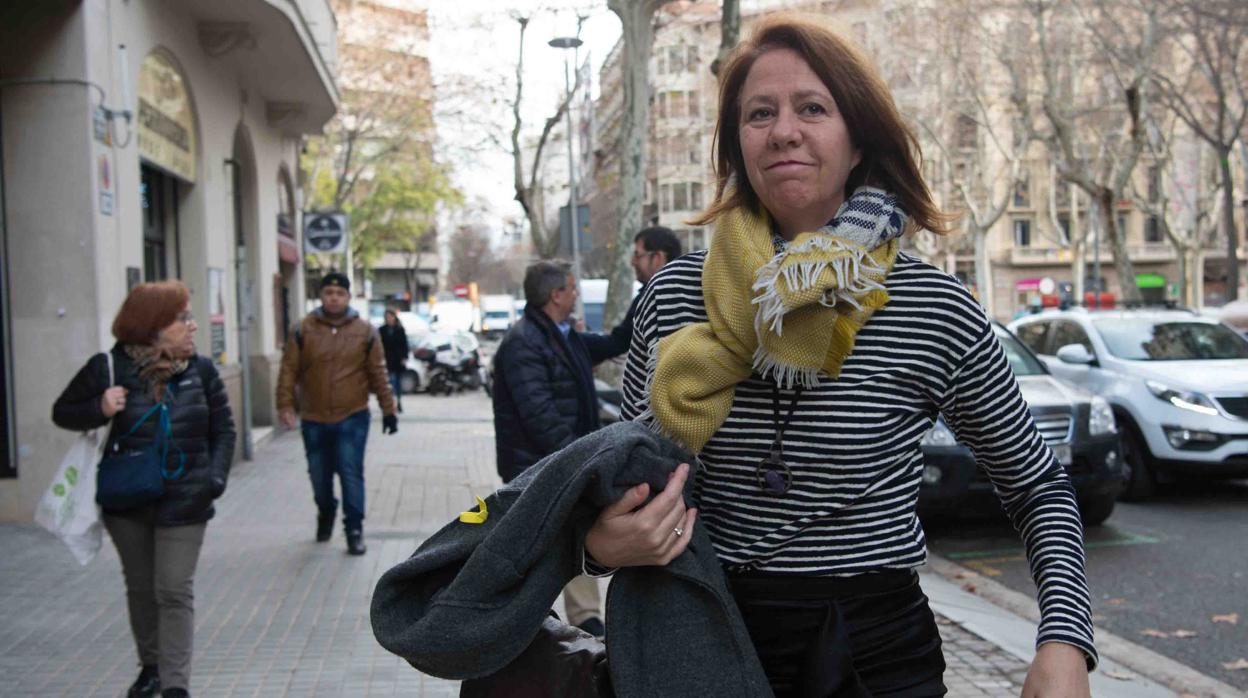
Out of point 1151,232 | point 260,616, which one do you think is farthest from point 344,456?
point 1151,232

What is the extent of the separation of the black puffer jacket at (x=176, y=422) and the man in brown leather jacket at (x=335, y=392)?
3.30m

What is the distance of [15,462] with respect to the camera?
28.3 feet

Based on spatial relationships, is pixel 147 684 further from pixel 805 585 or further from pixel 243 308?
pixel 243 308

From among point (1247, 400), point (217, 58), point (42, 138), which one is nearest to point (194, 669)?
point (42, 138)

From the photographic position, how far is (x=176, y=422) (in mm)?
4844

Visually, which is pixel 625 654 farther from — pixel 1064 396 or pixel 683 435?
pixel 1064 396

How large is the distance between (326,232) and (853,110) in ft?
50.4

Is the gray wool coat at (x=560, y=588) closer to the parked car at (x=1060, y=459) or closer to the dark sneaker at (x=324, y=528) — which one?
the parked car at (x=1060, y=459)

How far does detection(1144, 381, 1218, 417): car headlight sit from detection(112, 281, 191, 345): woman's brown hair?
8.35 m

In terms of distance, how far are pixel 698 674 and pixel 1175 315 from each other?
11.2 meters

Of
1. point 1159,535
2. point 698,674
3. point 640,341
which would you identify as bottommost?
point 1159,535

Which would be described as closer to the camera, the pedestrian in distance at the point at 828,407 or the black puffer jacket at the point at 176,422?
the pedestrian in distance at the point at 828,407

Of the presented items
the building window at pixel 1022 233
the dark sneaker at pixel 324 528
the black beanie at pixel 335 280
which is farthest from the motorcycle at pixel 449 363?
the building window at pixel 1022 233

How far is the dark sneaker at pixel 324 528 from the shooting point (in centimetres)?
859
